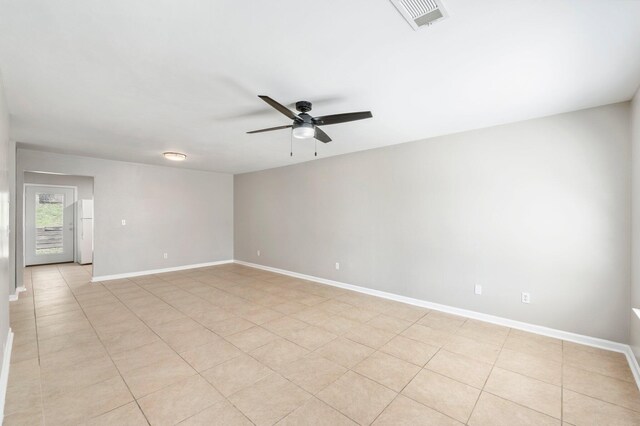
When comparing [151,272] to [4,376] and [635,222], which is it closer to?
[4,376]

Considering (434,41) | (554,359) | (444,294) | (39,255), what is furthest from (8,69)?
(39,255)

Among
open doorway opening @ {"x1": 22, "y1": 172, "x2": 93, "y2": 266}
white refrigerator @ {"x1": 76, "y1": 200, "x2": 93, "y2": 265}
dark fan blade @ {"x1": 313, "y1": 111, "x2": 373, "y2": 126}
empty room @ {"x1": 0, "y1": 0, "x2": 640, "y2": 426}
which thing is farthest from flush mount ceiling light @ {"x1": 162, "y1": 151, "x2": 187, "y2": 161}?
open doorway opening @ {"x1": 22, "y1": 172, "x2": 93, "y2": 266}

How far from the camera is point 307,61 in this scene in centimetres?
207

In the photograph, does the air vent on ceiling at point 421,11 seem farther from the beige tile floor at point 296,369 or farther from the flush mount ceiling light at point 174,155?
the flush mount ceiling light at point 174,155

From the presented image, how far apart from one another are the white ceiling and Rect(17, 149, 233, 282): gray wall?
7.51 feet

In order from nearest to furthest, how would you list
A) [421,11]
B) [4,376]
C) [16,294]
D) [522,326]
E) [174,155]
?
1. [421,11]
2. [4,376]
3. [522,326]
4. [16,294]
5. [174,155]

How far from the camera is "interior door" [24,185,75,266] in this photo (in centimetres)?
728

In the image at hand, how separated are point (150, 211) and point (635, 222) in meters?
7.94

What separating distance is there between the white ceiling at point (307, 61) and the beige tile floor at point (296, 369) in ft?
8.41

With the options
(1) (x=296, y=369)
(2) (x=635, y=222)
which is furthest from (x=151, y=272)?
(2) (x=635, y=222)

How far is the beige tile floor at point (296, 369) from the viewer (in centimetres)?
194

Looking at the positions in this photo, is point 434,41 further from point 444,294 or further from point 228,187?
point 228,187

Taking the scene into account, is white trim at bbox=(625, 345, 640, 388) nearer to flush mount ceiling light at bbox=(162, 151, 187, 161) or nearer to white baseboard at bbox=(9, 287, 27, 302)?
flush mount ceiling light at bbox=(162, 151, 187, 161)

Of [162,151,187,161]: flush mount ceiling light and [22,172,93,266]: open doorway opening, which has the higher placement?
[162,151,187,161]: flush mount ceiling light
